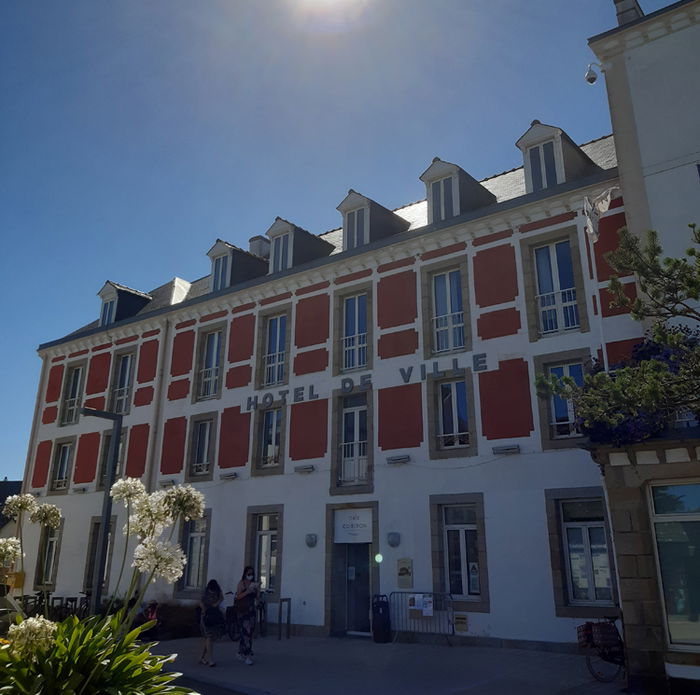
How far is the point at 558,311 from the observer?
13891mm

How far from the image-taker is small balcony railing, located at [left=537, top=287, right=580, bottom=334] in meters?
13.7

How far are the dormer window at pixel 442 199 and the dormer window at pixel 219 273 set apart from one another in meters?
7.34

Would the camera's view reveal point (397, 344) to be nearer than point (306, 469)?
Yes

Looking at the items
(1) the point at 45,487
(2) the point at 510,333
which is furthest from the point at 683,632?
(1) the point at 45,487

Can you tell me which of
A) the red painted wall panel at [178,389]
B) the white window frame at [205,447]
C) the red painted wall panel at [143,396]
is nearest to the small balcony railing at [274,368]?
the white window frame at [205,447]

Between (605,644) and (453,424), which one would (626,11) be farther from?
(605,644)

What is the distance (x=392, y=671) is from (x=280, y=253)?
12.3 metres

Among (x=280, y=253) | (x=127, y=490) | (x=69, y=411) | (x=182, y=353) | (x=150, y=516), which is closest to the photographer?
(x=150, y=516)

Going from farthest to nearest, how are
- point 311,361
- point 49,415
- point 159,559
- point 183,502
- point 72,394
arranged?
point 49,415 < point 72,394 < point 311,361 < point 183,502 < point 159,559

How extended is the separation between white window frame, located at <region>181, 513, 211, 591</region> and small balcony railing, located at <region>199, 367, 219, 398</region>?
3.61 metres

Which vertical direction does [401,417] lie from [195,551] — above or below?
above

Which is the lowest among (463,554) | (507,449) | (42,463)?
(463,554)

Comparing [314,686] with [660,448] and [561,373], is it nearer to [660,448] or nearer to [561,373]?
[660,448]

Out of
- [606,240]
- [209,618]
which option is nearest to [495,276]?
[606,240]
